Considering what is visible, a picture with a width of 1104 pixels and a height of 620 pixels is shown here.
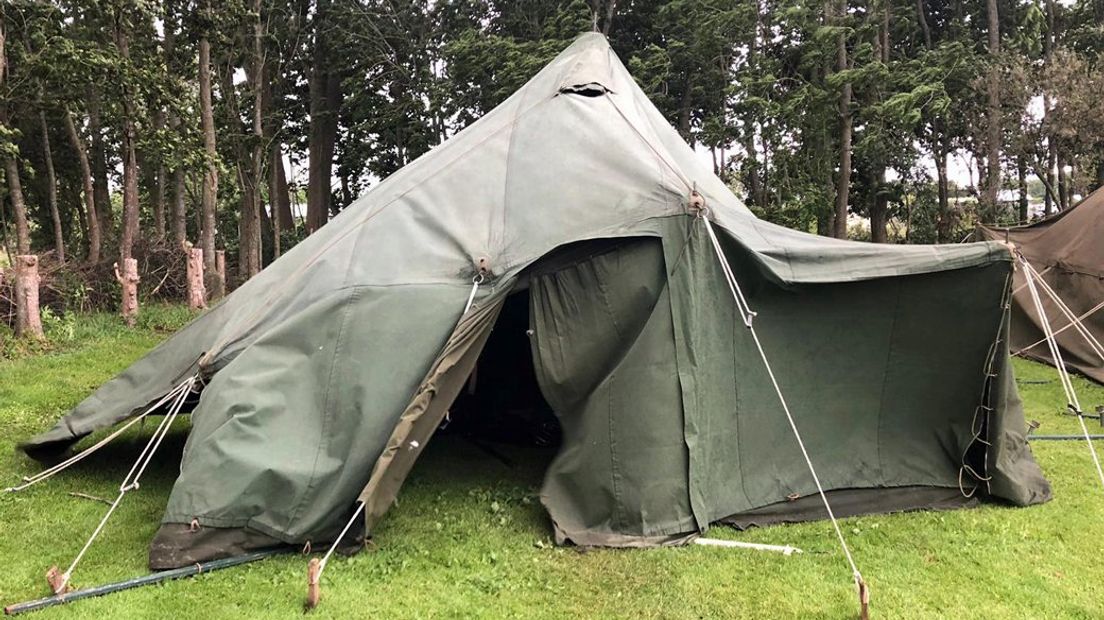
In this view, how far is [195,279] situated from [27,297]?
3579 millimetres

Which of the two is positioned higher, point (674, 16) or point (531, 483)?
point (674, 16)

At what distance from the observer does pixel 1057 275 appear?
9.41 meters

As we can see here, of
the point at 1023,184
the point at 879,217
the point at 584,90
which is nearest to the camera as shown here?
the point at 584,90

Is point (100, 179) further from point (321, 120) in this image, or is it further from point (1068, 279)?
point (1068, 279)

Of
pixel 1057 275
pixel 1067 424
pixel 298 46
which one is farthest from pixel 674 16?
pixel 1067 424

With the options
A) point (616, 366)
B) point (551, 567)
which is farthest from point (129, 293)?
point (551, 567)

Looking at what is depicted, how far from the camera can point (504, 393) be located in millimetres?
6781

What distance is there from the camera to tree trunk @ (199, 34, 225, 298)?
12812mm

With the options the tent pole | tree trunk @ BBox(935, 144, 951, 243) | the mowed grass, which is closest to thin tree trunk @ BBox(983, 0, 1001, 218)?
tree trunk @ BBox(935, 144, 951, 243)

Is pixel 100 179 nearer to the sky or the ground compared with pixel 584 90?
nearer to the sky

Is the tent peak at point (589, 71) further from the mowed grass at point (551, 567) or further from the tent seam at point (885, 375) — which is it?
the mowed grass at point (551, 567)

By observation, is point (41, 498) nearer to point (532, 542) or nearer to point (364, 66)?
point (532, 542)

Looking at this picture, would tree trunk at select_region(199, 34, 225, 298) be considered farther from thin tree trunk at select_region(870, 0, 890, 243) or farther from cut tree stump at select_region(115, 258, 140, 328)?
thin tree trunk at select_region(870, 0, 890, 243)

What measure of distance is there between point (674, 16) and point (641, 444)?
63.3 ft
